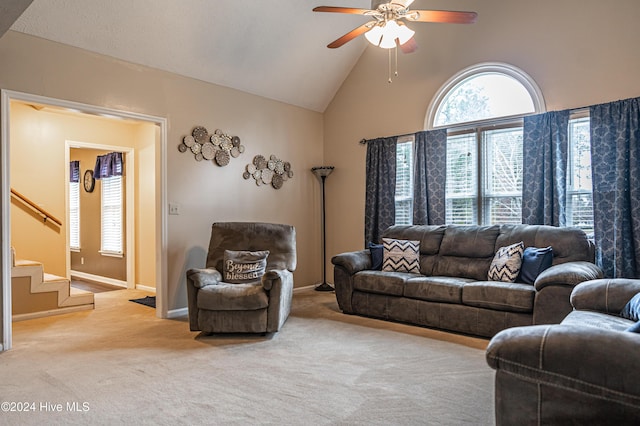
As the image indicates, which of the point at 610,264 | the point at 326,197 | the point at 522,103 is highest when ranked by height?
the point at 522,103

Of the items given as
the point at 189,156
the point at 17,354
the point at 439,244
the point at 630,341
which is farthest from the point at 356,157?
the point at 630,341

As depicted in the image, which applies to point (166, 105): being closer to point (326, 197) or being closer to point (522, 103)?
point (326, 197)

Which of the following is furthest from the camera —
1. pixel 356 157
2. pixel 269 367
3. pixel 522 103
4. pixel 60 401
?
pixel 356 157

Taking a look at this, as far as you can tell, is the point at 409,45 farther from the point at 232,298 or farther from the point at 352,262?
the point at 232,298

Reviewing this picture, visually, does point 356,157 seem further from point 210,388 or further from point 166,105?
point 210,388

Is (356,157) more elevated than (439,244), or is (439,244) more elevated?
(356,157)

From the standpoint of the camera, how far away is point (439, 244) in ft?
15.5

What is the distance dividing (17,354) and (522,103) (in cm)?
534

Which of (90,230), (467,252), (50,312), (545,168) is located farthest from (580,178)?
(90,230)

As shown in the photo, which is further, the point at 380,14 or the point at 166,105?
the point at 166,105

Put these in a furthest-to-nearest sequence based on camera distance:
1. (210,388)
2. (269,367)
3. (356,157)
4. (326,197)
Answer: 1. (326,197)
2. (356,157)
3. (269,367)
4. (210,388)

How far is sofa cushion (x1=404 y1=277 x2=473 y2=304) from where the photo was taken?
3.92m

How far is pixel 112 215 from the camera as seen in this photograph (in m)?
7.21

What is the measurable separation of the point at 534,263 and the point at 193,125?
12.7ft
